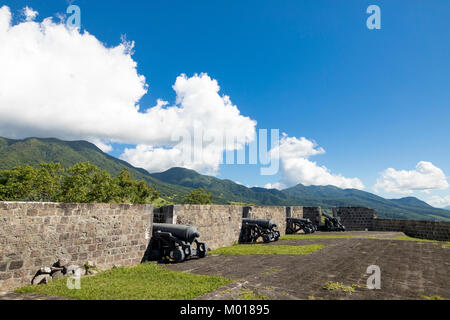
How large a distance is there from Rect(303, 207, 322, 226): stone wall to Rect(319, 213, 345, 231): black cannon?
1.60ft

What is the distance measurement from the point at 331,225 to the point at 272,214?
26.9 feet

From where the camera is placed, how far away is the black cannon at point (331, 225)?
21.6 metres

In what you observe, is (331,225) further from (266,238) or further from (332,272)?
(332,272)

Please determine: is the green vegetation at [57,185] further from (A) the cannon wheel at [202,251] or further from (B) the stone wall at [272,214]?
(A) the cannon wheel at [202,251]

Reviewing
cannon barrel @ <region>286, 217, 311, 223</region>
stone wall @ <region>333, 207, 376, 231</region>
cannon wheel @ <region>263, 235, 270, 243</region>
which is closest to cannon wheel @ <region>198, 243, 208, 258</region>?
cannon wheel @ <region>263, 235, 270, 243</region>

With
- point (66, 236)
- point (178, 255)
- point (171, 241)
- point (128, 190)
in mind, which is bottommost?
point (178, 255)

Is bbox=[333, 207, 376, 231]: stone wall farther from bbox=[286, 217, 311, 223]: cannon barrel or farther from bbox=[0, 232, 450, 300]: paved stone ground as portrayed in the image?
bbox=[0, 232, 450, 300]: paved stone ground

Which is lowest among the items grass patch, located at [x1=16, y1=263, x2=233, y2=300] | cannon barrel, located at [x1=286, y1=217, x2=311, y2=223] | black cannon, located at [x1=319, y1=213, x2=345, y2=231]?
black cannon, located at [x1=319, y1=213, x2=345, y2=231]

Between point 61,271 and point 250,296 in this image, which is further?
point 61,271

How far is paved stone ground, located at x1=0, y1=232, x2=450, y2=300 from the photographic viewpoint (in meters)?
4.67

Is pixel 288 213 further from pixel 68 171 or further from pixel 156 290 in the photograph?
pixel 68 171

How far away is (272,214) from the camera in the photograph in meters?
16.9

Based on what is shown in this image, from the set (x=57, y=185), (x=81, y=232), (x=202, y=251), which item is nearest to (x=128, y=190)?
(x=57, y=185)

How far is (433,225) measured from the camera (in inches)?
700
